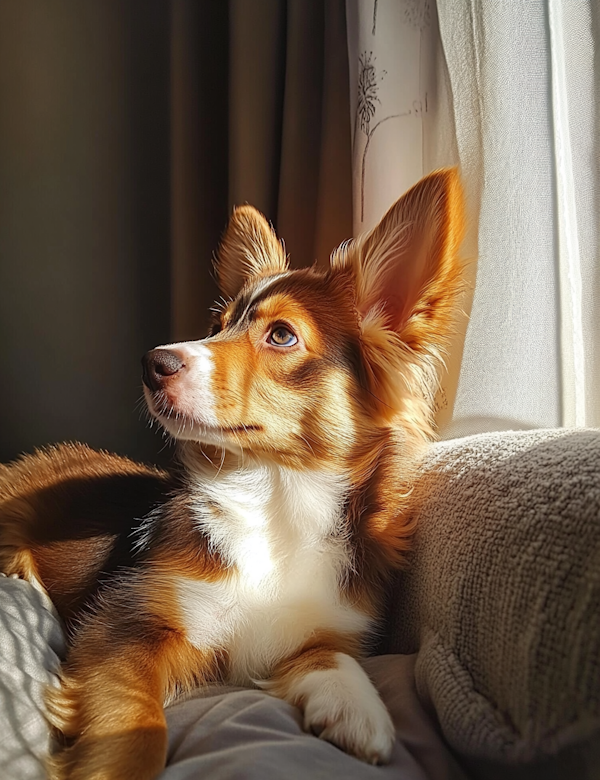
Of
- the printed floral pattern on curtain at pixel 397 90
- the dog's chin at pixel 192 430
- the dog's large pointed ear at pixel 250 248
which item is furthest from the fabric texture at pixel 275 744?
the printed floral pattern on curtain at pixel 397 90

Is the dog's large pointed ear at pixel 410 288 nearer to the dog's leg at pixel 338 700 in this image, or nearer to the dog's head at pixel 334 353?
the dog's head at pixel 334 353

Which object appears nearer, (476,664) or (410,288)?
(476,664)

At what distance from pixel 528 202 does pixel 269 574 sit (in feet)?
3.12

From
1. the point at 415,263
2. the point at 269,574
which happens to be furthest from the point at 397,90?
the point at 269,574

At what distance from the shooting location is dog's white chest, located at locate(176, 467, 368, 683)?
125 cm

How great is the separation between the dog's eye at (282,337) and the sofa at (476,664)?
42cm

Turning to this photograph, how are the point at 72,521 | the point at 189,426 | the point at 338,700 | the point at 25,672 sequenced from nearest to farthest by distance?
the point at 338,700 < the point at 25,672 < the point at 189,426 < the point at 72,521

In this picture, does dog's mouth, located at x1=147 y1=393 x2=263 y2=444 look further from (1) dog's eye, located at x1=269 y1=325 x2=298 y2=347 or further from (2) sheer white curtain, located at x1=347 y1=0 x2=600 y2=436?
(2) sheer white curtain, located at x1=347 y1=0 x2=600 y2=436

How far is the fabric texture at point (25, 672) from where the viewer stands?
3.15 feet

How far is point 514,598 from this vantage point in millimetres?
901

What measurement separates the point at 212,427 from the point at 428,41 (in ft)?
4.31

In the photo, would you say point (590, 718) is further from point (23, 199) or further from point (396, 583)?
point (23, 199)

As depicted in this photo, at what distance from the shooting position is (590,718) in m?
0.72

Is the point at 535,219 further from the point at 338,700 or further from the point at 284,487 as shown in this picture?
the point at 338,700
